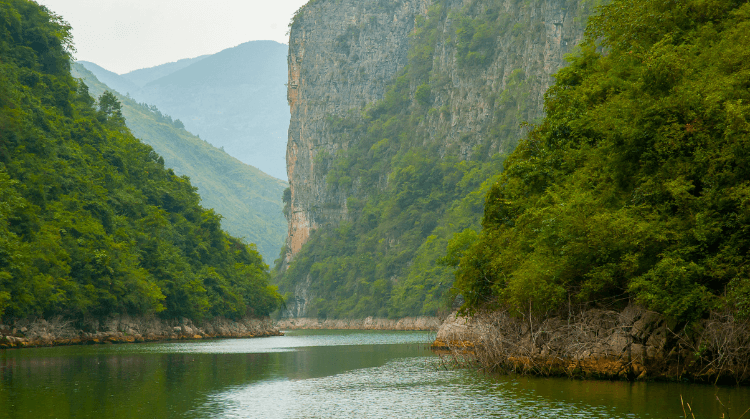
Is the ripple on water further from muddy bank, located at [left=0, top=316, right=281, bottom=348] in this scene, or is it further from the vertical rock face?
the vertical rock face

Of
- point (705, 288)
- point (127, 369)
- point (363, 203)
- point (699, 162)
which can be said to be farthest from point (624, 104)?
point (363, 203)

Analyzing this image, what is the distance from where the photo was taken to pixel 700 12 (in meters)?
29.2

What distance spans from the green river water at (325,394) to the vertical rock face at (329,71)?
136169 mm

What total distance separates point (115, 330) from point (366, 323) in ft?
231

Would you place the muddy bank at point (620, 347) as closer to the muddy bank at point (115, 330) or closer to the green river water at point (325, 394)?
the green river water at point (325, 394)

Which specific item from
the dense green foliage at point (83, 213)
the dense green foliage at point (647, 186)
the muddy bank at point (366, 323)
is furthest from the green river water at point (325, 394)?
the muddy bank at point (366, 323)

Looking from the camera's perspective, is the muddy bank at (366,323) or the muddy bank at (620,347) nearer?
the muddy bank at (620,347)

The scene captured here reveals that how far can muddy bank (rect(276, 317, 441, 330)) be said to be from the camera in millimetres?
113162

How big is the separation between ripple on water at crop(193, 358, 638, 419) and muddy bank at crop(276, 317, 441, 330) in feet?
218

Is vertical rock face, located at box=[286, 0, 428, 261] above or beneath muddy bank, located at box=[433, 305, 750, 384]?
above

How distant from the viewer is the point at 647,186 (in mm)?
26422

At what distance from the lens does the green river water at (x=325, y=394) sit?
21.4m

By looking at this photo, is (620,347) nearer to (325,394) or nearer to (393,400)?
(393,400)

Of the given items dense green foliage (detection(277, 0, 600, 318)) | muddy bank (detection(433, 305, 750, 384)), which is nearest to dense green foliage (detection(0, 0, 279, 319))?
dense green foliage (detection(277, 0, 600, 318))
